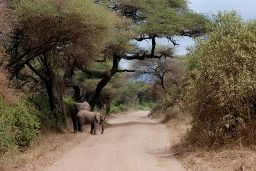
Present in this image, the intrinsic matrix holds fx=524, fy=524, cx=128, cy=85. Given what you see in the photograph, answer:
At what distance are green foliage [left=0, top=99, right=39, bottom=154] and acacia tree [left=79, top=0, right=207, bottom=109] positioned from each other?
50.4 feet

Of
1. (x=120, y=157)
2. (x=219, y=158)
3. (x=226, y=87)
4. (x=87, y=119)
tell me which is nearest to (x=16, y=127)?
(x=120, y=157)

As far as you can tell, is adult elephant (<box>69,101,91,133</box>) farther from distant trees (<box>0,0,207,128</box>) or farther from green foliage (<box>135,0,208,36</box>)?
green foliage (<box>135,0,208,36</box>)

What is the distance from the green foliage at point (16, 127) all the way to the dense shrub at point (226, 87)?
6.01m

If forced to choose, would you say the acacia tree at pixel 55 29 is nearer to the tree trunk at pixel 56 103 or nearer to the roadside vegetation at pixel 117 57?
the roadside vegetation at pixel 117 57

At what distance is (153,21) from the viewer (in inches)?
1407

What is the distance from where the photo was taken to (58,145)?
69.1 feet

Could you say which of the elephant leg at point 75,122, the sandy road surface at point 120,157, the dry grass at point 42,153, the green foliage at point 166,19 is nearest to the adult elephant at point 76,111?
the elephant leg at point 75,122

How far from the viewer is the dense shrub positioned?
15.8 metres

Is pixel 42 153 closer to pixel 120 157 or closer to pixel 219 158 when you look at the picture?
pixel 120 157

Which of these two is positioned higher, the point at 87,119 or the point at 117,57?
the point at 117,57

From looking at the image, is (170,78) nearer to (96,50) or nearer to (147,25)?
(147,25)

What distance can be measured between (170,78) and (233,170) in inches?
1740

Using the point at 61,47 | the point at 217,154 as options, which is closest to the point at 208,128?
the point at 217,154

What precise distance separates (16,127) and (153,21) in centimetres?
1917
